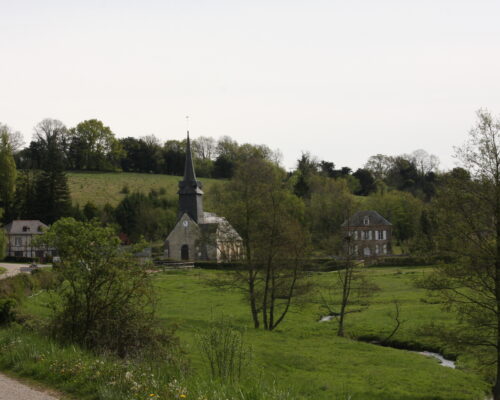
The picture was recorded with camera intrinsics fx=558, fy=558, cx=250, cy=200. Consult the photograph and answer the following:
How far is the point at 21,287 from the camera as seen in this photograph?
34188 millimetres

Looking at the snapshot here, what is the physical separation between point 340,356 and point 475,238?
8610mm

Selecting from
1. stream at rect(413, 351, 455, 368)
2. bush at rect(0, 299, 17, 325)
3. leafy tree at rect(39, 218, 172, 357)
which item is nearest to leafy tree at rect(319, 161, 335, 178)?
stream at rect(413, 351, 455, 368)

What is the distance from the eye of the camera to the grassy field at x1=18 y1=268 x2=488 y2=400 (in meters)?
19.1

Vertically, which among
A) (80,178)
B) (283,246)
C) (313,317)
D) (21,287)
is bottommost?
(313,317)

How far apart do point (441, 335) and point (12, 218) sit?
269 feet

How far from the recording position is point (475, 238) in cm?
1862

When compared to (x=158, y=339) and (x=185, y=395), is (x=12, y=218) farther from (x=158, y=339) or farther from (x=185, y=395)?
(x=185, y=395)

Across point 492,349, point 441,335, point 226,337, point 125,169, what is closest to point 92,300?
point 226,337

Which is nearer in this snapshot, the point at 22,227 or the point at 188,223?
the point at 188,223

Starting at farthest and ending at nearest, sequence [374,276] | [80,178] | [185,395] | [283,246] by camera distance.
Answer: [80,178]
[374,276]
[283,246]
[185,395]

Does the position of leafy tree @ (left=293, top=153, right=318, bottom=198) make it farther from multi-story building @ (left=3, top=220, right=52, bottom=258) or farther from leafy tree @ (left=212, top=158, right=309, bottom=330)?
leafy tree @ (left=212, top=158, right=309, bottom=330)

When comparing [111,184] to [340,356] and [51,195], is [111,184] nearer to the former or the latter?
[51,195]

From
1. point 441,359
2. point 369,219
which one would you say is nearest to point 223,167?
point 369,219

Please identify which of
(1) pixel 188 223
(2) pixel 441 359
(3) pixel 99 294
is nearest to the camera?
(3) pixel 99 294
